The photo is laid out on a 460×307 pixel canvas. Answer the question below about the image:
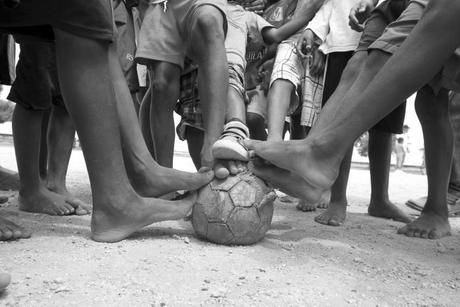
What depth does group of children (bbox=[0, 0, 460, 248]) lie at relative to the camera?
5.61 ft

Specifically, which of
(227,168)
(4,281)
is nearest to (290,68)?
(227,168)

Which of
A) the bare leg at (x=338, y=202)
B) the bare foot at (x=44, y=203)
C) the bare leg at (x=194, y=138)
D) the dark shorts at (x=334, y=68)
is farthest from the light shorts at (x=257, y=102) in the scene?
the bare foot at (x=44, y=203)

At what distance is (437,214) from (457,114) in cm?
159

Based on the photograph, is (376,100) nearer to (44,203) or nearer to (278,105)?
(278,105)

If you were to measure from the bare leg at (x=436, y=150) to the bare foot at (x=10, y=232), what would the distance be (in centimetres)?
190

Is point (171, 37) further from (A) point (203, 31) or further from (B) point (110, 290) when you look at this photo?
(B) point (110, 290)

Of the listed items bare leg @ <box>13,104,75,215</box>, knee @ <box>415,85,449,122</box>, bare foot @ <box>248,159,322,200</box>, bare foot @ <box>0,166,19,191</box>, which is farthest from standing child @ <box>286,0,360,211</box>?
bare foot @ <box>0,166,19,191</box>

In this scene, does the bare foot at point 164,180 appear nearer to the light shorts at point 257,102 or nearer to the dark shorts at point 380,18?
the dark shorts at point 380,18

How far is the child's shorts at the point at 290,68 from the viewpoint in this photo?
3037 mm

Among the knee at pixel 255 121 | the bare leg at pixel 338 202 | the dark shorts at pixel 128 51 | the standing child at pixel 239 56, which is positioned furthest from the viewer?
the dark shorts at pixel 128 51

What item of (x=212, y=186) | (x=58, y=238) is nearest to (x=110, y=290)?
(x=58, y=238)

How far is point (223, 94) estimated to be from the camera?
2.36 meters

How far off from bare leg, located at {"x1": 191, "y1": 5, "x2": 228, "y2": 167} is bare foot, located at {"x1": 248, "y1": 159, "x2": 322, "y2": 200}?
0.38 meters

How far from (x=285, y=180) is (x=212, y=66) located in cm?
79
